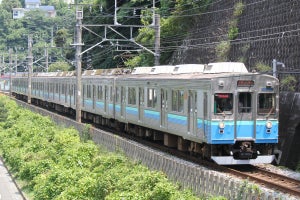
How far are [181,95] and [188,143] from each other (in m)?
1.82

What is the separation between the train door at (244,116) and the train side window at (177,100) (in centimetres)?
236

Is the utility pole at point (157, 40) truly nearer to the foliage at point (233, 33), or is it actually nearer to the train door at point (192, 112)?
the foliage at point (233, 33)

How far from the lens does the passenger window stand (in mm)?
15469

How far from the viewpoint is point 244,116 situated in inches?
607

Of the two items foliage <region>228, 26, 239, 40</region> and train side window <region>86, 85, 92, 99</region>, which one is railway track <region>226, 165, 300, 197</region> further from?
train side window <region>86, 85, 92, 99</region>

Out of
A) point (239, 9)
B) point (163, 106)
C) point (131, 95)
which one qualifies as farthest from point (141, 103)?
point (239, 9)

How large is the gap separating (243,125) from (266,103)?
0.92 m

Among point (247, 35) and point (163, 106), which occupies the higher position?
point (247, 35)

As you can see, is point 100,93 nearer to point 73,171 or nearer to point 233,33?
point 233,33

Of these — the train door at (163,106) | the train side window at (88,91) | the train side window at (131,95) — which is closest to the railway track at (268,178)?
the train door at (163,106)

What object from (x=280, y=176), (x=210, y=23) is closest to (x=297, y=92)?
(x=280, y=176)

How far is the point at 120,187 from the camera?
12641mm

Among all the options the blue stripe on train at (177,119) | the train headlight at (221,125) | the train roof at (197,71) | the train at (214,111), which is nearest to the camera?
the train headlight at (221,125)

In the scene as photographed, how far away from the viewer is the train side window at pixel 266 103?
15602 millimetres
